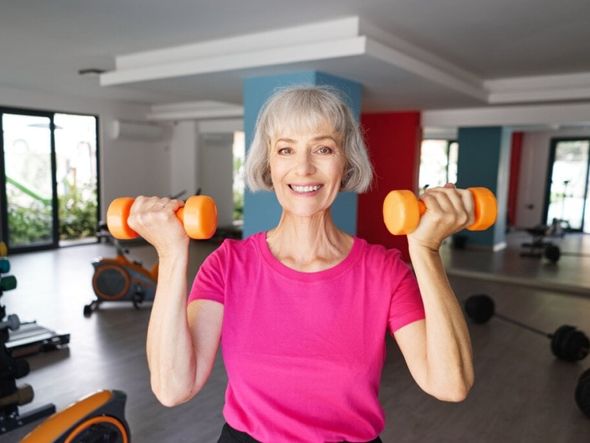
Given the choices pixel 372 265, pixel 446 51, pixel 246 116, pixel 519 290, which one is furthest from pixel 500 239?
pixel 372 265

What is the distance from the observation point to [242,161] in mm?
2678

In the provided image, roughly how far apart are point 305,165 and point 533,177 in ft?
30.4

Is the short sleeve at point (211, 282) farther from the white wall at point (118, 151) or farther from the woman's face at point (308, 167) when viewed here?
the white wall at point (118, 151)

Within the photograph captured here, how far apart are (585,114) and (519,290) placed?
185cm

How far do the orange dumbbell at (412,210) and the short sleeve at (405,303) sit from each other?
13cm

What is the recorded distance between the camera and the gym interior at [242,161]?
2.22 metres

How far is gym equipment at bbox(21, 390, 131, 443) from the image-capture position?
1314 mm

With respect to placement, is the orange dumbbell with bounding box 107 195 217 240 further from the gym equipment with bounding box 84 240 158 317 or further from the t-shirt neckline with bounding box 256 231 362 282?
the gym equipment with bounding box 84 240 158 317

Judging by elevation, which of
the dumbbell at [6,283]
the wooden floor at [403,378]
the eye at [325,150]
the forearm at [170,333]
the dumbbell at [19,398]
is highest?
the eye at [325,150]

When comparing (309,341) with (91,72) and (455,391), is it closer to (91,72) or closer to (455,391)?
(455,391)

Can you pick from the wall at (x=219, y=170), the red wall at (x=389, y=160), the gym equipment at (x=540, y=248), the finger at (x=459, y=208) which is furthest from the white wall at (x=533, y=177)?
the finger at (x=459, y=208)

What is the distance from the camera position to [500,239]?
22.2 feet

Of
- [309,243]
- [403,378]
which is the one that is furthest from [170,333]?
[403,378]

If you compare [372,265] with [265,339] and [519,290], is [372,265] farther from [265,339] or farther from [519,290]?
[519,290]
